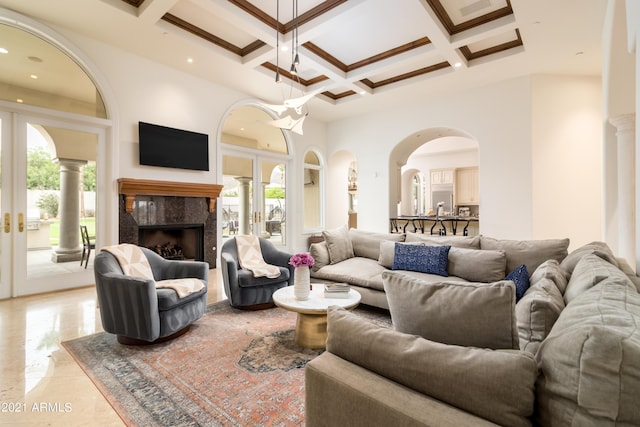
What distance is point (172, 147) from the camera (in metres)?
5.16

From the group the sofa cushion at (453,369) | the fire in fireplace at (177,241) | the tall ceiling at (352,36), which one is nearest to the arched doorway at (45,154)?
the tall ceiling at (352,36)

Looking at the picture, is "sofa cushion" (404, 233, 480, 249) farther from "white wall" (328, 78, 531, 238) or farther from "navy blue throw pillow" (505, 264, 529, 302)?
"white wall" (328, 78, 531, 238)

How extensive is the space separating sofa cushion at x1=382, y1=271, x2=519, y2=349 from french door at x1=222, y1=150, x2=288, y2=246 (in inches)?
216

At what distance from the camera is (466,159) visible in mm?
10969

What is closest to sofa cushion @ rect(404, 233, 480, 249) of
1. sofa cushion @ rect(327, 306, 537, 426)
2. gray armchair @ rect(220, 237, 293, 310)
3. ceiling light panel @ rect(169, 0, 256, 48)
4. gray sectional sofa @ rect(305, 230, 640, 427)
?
gray armchair @ rect(220, 237, 293, 310)

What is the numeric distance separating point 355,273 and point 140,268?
7.49 ft

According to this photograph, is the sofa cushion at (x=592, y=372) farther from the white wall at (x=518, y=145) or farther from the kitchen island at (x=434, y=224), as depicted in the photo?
the kitchen island at (x=434, y=224)

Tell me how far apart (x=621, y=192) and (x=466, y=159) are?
803cm

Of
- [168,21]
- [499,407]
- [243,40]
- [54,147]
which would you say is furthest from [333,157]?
[499,407]

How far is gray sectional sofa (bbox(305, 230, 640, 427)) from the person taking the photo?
0.70 meters

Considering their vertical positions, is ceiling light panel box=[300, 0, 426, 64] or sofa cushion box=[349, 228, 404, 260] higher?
ceiling light panel box=[300, 0, 426, 64]

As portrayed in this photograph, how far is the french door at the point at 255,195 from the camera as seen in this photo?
6353 mm

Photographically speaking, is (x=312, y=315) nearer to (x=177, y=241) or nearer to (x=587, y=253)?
(x=587, y=253)

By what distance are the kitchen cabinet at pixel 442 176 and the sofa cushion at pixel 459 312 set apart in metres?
11.1
